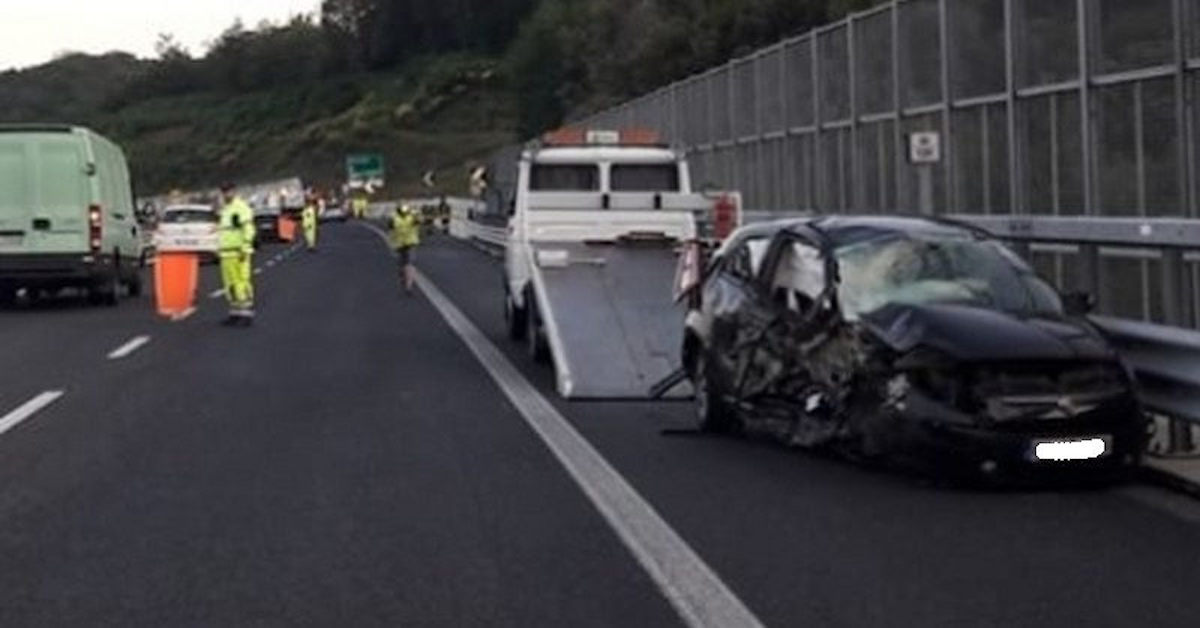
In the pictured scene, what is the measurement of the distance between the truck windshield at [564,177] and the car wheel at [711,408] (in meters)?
8.19

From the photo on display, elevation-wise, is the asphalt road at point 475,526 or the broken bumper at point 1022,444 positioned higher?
the broken bumper at point 1022,444

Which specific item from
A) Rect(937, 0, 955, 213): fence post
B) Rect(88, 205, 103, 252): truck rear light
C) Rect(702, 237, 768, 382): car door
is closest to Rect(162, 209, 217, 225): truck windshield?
Rect(88, 205, 103, 252): truck rear light

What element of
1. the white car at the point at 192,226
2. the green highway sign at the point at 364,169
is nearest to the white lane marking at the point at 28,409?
the white car at the point at 192,226

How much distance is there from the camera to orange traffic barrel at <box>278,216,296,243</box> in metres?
82.0

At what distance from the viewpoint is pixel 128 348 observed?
81.3 ft

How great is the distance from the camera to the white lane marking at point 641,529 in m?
8.96

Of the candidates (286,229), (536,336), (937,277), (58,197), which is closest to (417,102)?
(286,229)

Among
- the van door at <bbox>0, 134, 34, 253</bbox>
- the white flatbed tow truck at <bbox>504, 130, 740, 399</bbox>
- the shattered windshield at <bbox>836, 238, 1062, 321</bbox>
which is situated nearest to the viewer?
the shattered windshield at <bbox>836, 238, 1062, 321</bbox>

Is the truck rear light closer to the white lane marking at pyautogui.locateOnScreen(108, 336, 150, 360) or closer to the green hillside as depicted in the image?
the white lane marking at pyautogui.locateOnScreen(108, 336, 150, 360)

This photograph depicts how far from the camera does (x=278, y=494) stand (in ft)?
41.2

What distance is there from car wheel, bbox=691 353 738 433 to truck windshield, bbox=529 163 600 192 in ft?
26.9

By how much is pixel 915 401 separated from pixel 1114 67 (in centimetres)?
763

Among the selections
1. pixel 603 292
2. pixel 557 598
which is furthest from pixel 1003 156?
pixel 557 598

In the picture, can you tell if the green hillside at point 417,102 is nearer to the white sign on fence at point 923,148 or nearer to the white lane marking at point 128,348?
the white lane marking at point 128,348
